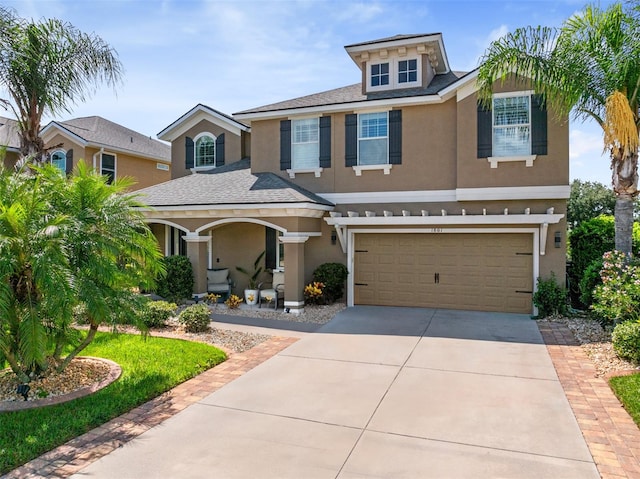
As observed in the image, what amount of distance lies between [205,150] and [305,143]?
511cm

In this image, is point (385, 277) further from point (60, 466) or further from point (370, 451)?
point (60, 466)

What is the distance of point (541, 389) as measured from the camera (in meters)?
6.28

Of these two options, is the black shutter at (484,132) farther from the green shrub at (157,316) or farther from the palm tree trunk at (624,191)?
the green shrub at (157,316)

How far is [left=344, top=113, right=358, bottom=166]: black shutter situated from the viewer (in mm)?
12945

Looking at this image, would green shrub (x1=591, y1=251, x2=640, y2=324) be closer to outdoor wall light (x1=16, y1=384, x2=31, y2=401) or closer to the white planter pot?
the white planter pot

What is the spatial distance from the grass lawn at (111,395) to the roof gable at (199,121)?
943 centimetres

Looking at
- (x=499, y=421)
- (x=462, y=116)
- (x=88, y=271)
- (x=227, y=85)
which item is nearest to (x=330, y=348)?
(x=499, y=421)

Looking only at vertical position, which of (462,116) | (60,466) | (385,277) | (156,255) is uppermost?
(462,116)

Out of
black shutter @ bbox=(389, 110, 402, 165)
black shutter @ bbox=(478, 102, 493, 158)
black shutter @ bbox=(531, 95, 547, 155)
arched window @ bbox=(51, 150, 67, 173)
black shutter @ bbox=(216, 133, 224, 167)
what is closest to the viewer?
black shutter @ bbox=(531, 95, 547, 155)

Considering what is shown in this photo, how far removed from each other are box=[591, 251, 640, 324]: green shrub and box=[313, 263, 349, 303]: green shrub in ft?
20.5

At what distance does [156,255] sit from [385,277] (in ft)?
24.3

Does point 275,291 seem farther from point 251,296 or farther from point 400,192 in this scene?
point 400,192

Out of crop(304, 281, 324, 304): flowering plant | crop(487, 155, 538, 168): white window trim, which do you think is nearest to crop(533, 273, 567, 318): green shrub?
crop(487, 155, 538, 168): white window trim

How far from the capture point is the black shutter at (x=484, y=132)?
11.5 meters
